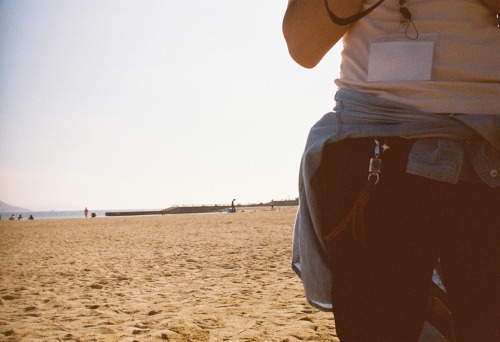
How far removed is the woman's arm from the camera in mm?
1021

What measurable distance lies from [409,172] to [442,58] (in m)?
0.33

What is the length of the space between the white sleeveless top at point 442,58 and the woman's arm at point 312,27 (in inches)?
4.8

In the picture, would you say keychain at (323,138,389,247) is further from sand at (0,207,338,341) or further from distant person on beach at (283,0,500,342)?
sand at (0,207,338,341)

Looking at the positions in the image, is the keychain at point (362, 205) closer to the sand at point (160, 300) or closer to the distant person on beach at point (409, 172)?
the distant person on beach at point (409, 172)

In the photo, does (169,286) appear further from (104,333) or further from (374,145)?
(374,145)

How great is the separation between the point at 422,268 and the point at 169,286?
5.47 m

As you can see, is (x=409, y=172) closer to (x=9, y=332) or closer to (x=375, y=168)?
(x=375, y=168)

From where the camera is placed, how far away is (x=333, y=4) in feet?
3.33

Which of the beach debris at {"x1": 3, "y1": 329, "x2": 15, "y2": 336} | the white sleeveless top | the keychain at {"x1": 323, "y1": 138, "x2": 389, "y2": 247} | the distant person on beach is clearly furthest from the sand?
the white sleeveless top

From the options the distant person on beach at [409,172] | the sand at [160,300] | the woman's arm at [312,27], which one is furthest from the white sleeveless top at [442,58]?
the sand at [160,300]

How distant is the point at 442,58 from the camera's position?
3.12 ft

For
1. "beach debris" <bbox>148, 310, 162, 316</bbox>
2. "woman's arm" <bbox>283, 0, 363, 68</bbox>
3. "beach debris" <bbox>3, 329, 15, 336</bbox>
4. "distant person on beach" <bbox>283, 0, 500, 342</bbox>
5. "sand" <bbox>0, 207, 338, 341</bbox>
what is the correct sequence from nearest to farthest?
1. "distant person on beach" <bbox>283, 0, 500, 342</bbox>
2. "woman's arm" <bbox>283, 0, 363, 68</bbox>
3. "sand" <bbox>0, 207, 338, 341</bbox>
4. "beach debris" <bbox>3, 329, 15, 336</bbox>
5. "beach debris" <bbox>148, 310, 162, 316</bbox>

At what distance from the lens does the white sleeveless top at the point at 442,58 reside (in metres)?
0.93

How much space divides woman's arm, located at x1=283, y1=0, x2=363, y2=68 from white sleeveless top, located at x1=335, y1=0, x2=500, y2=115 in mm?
121
